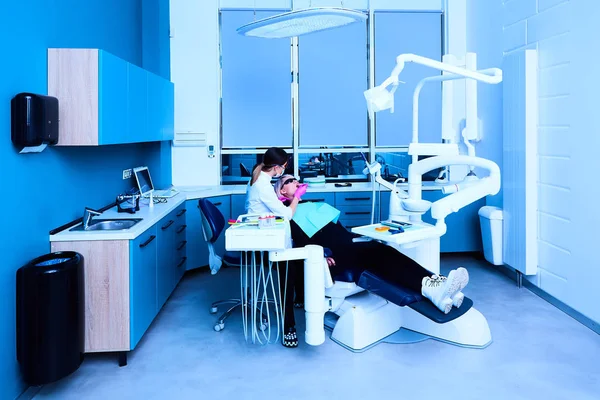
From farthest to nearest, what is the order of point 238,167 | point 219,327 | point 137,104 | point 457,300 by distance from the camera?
point 238,167 < point 137,104 < point 219,327 < point 457,300

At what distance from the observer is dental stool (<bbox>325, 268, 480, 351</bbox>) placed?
11.4 feet

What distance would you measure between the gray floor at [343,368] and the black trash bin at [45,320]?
0.84 feet

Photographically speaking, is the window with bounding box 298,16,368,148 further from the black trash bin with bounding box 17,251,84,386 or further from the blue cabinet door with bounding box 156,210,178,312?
the black trash bin with bounding box 17,251,84,386

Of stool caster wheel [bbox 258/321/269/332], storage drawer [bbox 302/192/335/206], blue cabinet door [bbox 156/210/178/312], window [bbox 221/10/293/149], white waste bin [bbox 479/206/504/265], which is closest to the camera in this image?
stool caster wheel [bbox 258/321/269/332]

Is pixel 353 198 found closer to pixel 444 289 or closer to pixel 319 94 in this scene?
pixel 319 94

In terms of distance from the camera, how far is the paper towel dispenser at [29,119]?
273cm

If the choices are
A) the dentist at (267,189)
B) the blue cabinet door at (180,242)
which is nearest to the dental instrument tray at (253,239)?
the dentist at (267,189)

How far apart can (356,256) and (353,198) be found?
6.47 feet

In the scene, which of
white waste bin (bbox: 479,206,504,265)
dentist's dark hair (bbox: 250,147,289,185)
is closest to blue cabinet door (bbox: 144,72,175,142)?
dentist's dark hair (bbox: 250,147,289,185)

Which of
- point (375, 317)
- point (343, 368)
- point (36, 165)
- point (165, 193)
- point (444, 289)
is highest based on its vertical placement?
point (36, 165)

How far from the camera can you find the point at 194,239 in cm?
543

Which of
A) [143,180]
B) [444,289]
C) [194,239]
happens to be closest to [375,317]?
[444,289]

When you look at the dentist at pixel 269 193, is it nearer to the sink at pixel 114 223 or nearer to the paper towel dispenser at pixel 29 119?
the sink at pixel 114 223

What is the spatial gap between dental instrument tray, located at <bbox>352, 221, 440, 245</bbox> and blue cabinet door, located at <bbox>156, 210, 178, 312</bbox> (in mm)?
1503
